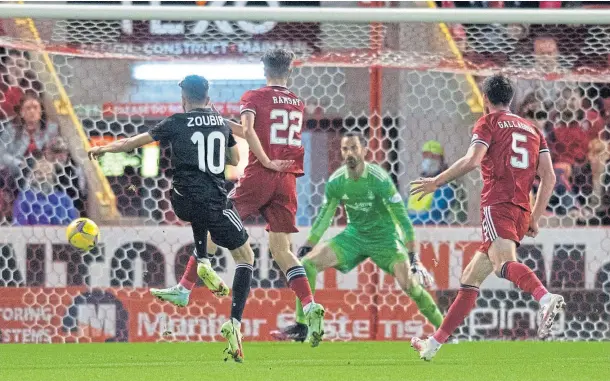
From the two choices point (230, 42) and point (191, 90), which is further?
point (230, 42)

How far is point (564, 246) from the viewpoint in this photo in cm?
1073

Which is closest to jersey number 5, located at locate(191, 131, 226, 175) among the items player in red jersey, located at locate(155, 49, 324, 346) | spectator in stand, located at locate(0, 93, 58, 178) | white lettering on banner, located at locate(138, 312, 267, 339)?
player in red jersey, located at locate(155, 49, 324, 346)

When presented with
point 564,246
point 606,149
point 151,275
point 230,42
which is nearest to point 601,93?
point 606,149

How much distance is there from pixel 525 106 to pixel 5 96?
452 cm

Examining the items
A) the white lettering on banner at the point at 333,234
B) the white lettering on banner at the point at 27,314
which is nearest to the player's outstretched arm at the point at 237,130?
the white lettering on banner at the point at 333,234

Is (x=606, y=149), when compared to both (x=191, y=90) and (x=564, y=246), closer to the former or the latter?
(x=564, y=246)

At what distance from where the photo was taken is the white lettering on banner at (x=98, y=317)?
34.9ft

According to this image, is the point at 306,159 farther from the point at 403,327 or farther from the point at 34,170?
the point at 34,170

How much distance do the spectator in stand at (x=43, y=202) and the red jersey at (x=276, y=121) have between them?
2424 millimetres

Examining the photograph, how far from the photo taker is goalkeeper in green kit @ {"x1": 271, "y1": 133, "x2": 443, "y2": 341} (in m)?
10.1

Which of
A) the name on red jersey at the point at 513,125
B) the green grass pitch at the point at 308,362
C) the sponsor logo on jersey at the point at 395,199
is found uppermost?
the name on red jersey at the point at 513,125

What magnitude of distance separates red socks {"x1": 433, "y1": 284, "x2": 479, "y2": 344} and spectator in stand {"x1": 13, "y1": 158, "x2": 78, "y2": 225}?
13.1 feet

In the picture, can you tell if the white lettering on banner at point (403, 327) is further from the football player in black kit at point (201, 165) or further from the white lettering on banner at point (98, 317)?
the football player in black kit at point (201, 165)

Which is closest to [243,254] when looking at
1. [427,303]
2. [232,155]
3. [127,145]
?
[232,155]
